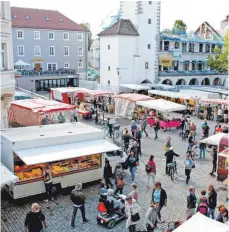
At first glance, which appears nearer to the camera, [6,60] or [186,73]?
[6,60]

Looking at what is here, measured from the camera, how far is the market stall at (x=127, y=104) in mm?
29547

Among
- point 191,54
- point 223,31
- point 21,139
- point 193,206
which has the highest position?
point 223,31

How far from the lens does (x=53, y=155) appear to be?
13.0 metres

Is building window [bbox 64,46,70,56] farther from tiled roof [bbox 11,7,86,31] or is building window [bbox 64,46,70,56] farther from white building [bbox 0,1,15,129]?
white building [bbox 0,1,15,129]

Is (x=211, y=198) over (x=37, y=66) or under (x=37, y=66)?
under

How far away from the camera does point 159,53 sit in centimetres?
4772

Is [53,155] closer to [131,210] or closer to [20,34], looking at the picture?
[131,210]

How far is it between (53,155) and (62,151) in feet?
1.74

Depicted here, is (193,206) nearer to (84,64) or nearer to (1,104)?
(1,104)

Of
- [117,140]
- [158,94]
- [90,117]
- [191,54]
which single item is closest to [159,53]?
[191,54]

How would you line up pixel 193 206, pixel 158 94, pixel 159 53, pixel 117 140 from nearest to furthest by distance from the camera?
pixel 193 206 → pixel 117 140 → pixel 158 94 → pixel 159 53

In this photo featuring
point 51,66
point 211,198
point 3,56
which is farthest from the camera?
point 51,66

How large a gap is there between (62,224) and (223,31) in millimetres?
66434

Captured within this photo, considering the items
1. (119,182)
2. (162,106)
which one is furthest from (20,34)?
(119,182)
